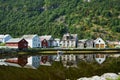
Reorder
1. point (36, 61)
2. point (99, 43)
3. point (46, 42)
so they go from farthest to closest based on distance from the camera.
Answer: point (99, 43) → point (46, 42) → point (36, 61)

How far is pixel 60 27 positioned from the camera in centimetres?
17962

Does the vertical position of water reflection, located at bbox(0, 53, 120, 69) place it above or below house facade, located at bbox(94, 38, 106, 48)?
below

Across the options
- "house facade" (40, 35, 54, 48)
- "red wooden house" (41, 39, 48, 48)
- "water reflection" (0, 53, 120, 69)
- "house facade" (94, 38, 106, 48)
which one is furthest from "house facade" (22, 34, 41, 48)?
"water reflection" (0, 53, 120, 69)

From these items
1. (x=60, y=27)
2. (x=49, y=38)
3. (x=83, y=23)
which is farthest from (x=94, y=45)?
(x=83, y=23)

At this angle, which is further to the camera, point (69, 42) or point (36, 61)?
point (69, 42)

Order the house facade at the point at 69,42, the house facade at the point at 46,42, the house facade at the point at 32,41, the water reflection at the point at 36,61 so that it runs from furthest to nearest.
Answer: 1. the house facade at the point at 69,42
2. the house facade at the point at 46,42
3. the house facade at the point at 32,41
4. the water reflection at the point at 36,61

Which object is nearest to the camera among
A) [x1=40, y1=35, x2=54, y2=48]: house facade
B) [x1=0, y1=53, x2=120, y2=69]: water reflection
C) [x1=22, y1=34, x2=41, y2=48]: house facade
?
[x1=0, y1=53, x2=120, y2=69]: water reflection

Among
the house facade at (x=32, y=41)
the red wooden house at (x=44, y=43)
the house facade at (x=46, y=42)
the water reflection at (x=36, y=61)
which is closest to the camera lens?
the water reflection at (x=36, y=61)

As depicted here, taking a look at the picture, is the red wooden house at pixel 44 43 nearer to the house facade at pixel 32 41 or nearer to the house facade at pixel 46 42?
the house facade at pixel 46 42

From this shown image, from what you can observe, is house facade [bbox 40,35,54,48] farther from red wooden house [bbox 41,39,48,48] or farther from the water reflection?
the water reflection

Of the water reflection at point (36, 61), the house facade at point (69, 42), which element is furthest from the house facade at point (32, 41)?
the water reflection at point (36, 61)

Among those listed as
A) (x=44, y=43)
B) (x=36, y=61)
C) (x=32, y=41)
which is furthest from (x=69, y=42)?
(x=36, y=61)

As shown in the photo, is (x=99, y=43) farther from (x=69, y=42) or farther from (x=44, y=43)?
(x=44, y=43)

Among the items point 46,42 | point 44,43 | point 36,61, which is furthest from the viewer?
point 46,42
